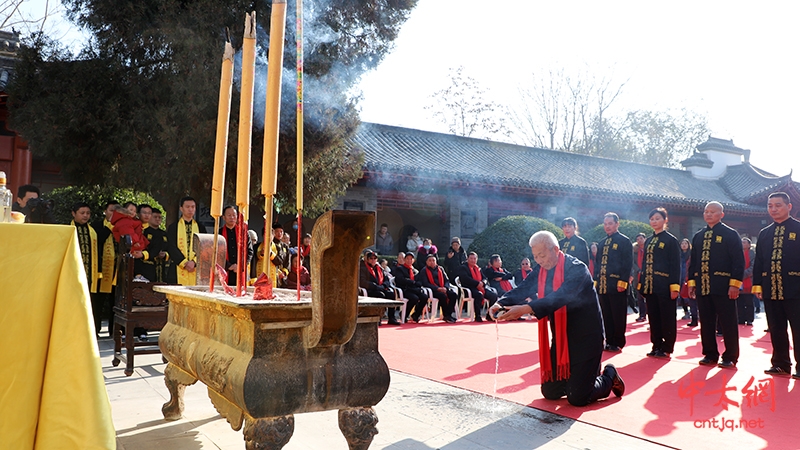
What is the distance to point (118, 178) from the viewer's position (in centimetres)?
914

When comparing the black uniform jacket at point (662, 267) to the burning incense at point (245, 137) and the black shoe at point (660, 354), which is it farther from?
the burning incense at point (245, 137)

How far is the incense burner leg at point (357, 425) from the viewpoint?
8.84 feet

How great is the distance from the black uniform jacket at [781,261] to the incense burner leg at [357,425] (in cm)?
466

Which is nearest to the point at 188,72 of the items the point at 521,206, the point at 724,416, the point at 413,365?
the point at 413,365

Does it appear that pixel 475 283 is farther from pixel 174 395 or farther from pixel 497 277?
pixel 174 395

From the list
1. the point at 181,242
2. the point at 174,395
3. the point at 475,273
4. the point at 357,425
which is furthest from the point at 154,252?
the point at 475,273

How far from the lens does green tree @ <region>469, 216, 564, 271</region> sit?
13.8m

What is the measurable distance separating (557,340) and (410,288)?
21.3 ft

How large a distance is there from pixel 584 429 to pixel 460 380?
66.8 inches

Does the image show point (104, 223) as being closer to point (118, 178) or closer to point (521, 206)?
point (118, 178)

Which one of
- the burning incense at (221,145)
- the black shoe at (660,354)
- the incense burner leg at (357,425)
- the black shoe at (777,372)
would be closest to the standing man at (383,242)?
the black shoe at (660,354)

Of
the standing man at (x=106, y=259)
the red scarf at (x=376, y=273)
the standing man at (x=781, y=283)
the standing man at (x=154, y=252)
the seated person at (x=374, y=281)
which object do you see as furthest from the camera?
the red scarf at (x=376, y=273)

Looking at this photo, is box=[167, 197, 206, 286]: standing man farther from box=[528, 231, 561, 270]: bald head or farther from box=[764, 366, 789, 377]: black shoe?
box=[764, 366, 789, 377]: black shoe

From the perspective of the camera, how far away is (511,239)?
13.8 meters
